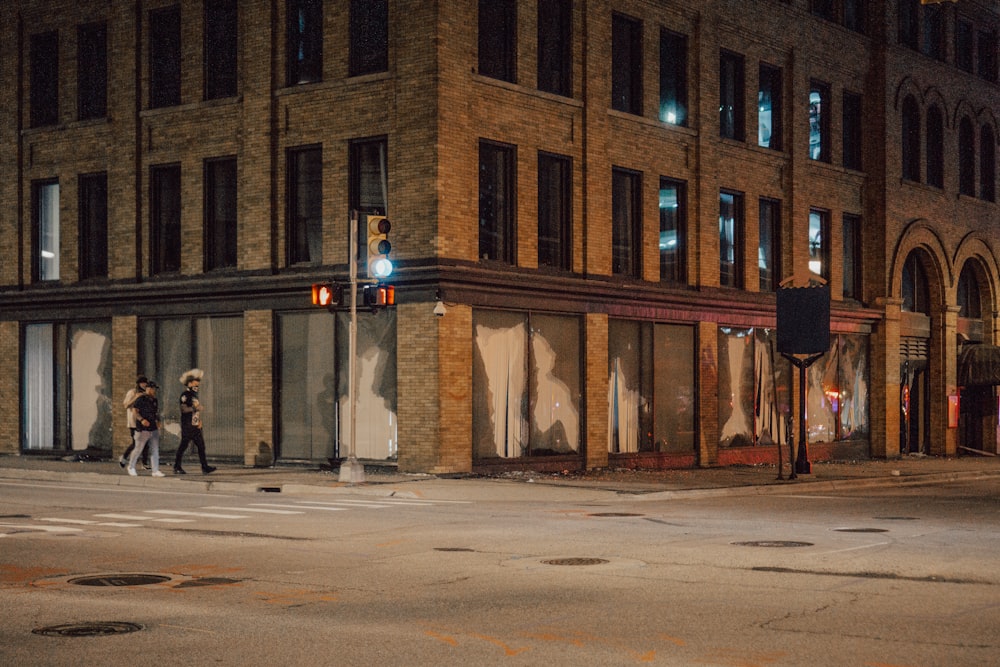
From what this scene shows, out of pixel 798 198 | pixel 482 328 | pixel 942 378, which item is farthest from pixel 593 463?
pixel 942 378

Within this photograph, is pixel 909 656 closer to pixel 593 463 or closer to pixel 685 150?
pixel 593 463

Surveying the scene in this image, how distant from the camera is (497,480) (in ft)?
82.6

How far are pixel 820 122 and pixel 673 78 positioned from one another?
6.58m

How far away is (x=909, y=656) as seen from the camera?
8.25m

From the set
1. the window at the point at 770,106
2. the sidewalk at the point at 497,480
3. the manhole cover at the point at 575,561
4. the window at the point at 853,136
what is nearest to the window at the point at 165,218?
the sidewalk at the point at 497,480

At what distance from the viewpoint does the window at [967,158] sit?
139ft

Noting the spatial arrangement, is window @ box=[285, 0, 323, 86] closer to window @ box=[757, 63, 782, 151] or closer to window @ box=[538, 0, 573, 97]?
window @ box=[538, 0, 573, 97]

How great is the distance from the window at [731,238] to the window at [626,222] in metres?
3.30

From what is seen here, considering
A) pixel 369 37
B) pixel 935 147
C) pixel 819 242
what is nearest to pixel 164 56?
pixel 369 37

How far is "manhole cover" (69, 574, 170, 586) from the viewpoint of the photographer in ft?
37.8

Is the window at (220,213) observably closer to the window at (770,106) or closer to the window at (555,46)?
the window at (555,46)

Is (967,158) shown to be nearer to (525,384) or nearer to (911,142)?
(911,142)

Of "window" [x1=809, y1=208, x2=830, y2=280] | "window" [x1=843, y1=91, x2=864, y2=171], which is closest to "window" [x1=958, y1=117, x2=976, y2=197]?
"window" [x1=843, y1=91, x2=864, y2=171]

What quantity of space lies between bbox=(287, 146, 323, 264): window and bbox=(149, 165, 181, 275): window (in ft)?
11.0
